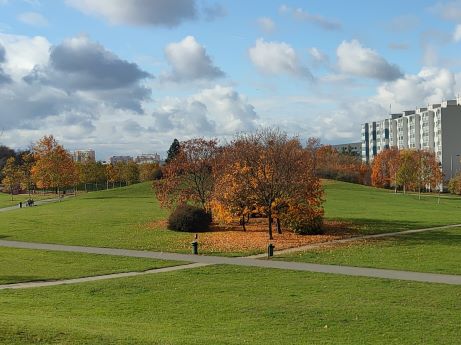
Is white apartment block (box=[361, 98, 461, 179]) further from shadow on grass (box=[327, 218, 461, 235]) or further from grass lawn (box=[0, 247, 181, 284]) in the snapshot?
grass lawn (box=[0, 247, 181, 284])

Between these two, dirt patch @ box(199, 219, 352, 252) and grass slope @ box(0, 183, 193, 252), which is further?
grass slope @ box(0, 183, 193, 252)

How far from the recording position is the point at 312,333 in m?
11.9

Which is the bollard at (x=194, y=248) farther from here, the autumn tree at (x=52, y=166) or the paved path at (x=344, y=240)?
the autumn tree at (x=52, y=166)

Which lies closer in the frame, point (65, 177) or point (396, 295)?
point (396, 295)

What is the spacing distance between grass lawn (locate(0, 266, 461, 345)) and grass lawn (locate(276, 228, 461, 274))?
10.8ft

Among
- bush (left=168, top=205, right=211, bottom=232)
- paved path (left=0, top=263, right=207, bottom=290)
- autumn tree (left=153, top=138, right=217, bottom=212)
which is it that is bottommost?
paved path (left=0, top=263, right=207, bottom=290)

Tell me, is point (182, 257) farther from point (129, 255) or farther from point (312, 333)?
point (312, 333)

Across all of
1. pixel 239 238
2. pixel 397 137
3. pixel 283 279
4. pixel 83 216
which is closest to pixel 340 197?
pixel 83 216

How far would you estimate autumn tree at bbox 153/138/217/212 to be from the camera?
40.4 meters

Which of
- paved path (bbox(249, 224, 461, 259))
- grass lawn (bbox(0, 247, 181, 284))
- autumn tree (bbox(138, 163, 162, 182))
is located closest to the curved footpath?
grass lawn (bbox(0, 247, 181, 284))

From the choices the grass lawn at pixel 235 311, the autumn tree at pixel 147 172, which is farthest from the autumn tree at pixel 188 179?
the autumn tree at pixel 147 172

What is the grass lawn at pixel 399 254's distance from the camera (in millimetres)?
21703

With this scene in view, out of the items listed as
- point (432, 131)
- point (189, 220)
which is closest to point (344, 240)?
point (189, 220)

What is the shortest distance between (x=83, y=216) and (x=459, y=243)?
1203 inches
